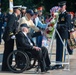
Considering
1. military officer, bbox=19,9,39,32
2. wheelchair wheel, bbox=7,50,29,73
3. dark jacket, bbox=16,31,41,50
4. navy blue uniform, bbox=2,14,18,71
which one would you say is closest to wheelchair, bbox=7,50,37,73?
wheelchair wheel, bbox=7,50,29,73

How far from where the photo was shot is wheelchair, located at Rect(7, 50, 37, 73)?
8.82 m

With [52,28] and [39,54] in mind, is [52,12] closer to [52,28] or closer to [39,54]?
[52,28]

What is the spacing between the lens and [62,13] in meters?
9.52

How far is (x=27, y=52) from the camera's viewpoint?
895 cm

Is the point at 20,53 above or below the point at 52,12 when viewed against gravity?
below

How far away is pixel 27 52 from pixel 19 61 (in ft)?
1.00

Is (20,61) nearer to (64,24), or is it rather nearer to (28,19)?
(28,19)

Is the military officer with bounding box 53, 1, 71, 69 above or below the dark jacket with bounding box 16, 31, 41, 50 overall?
above

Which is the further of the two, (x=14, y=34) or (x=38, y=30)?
(x=38, y=30)

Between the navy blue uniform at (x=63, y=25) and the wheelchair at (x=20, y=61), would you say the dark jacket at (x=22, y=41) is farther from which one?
the navy blue uniform at (x=63, y=25)

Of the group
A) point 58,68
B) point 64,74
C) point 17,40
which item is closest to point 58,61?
point 58,68

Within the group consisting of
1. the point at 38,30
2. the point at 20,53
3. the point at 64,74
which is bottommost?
the point at 64,74

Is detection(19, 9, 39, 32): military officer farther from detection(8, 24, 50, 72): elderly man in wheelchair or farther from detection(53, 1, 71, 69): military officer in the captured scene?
detection(53, 1, 71, 69): military officer

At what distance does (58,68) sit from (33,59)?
875 mm
